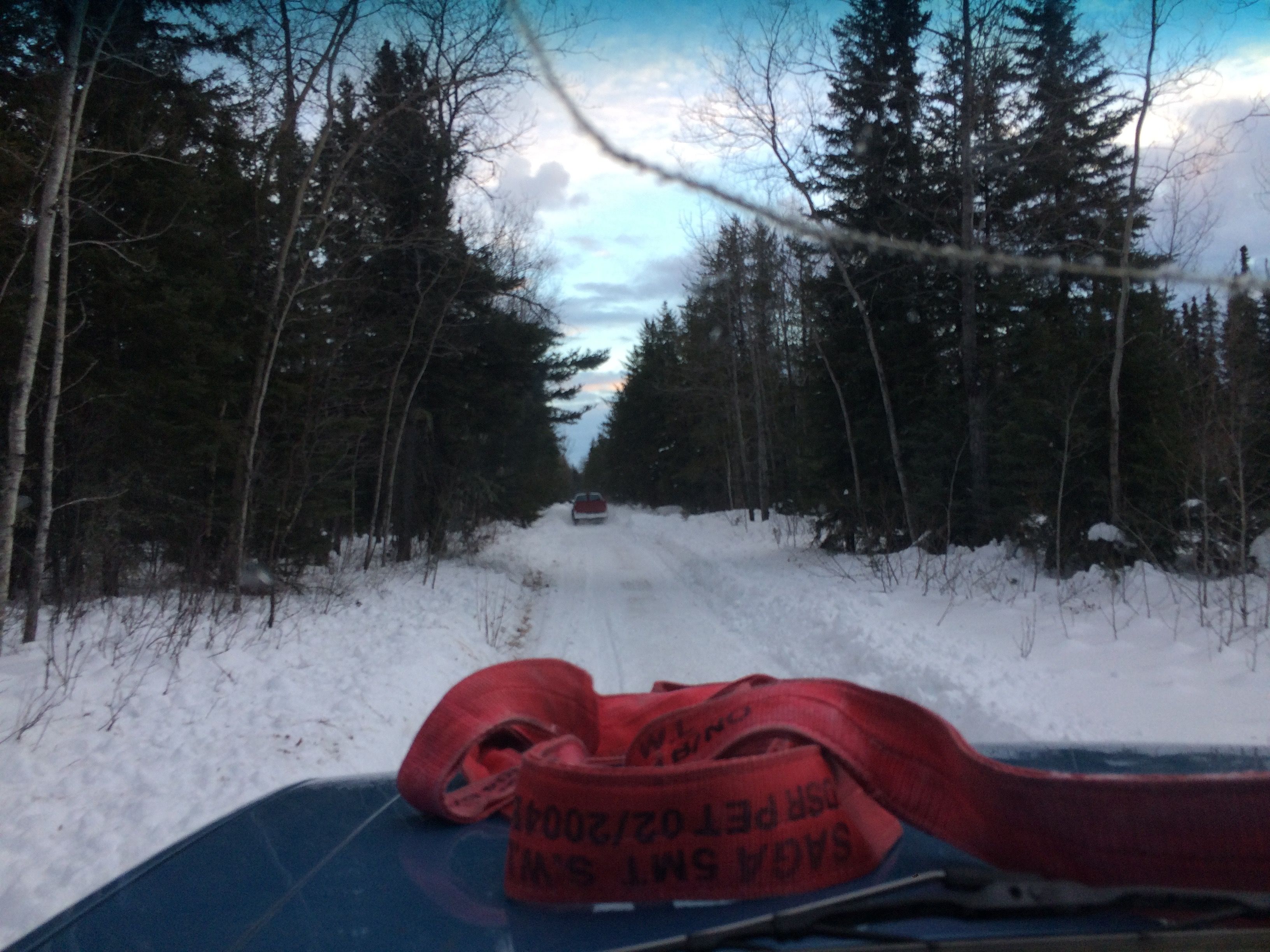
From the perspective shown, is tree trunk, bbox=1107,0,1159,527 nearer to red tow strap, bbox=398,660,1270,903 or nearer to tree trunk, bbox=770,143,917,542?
tree trunk, bbox=770,143,917,542

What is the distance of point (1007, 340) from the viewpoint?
56.6ft

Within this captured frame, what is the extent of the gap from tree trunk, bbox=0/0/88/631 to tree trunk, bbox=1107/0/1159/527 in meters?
13.2

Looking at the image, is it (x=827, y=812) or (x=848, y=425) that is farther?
(x=848, y=425)

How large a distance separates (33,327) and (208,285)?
470 centimetres

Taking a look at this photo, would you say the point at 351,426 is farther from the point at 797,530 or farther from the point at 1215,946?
the point at 1215,946

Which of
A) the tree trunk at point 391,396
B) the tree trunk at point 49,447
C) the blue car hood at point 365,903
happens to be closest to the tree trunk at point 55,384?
the tree trunk at point 49,447

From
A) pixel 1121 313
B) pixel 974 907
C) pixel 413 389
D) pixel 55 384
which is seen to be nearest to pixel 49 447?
pixel 55 384

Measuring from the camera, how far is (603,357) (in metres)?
26.9

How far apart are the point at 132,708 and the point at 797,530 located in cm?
1966

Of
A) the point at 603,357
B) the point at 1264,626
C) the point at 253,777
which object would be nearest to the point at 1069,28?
the point at 1264,626

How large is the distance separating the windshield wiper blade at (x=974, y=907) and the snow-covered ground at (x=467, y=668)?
12.6ft

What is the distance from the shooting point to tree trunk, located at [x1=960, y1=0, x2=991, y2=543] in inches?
631

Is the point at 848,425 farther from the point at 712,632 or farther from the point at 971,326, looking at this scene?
the point at 712,632

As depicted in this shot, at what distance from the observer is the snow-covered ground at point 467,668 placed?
5.05 meters
